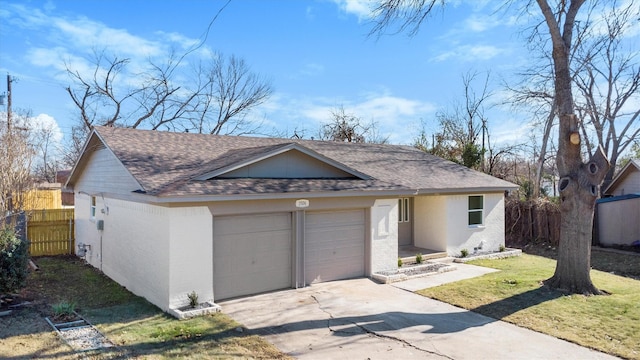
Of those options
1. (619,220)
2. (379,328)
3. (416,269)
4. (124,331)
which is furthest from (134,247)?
(619,220)

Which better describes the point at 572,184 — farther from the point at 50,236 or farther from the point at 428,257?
the point at 50,236

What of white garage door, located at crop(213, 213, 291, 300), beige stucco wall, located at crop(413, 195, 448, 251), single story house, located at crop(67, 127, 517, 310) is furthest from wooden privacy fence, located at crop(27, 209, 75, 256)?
beige stucco wall, located at crop(413, 195, 448, 251)

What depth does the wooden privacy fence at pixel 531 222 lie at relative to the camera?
1833cm

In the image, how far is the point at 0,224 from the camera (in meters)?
11.5

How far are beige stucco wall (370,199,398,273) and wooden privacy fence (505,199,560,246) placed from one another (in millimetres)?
9348

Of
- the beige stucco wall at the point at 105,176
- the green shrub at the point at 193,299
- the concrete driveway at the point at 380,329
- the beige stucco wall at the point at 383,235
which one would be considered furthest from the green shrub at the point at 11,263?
the beige stucco wall at the point at 383,235

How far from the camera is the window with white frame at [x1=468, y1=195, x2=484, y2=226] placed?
1588cm

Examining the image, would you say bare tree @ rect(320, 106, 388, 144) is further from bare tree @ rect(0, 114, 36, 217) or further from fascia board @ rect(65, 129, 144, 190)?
bare tree @ rect(0, 114, 36, 217)

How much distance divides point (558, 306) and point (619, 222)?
1203 cm

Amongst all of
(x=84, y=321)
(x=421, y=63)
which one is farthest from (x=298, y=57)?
(x=84, y=321)

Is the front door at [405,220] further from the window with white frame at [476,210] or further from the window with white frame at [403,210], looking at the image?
Answer: the window with white frame at [476,210]

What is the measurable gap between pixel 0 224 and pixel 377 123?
87.4ft

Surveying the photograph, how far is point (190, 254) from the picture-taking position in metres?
8.84

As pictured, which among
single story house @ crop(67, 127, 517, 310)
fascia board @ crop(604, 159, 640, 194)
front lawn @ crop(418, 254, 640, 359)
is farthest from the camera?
fascia board @ crop(604, 159, 640, 194)
